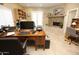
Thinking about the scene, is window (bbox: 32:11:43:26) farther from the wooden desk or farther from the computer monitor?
the wooden desk

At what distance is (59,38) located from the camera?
1997mm

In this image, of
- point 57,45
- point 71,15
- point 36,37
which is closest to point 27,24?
point 36,37

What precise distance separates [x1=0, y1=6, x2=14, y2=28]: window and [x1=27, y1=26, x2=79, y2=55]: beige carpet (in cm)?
74

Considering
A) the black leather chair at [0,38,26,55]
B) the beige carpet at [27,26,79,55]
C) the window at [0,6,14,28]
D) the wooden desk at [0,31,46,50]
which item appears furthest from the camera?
the wooden desk at [0,31,46,50]

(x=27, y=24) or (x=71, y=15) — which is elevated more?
(x=71, y=15)

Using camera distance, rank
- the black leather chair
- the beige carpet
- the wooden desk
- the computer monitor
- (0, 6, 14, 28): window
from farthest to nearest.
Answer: the wooden desk, the computer monitor, the beige carpet, the black leather chair, (0, 6, 14, 28): window

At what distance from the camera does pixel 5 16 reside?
1631 millimetres

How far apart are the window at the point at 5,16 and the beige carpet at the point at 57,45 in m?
0.74

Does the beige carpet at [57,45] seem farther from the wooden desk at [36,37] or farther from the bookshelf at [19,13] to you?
the bookshelf at [19,13]

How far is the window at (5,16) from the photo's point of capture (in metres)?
1.60

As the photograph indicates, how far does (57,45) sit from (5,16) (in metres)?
1.34

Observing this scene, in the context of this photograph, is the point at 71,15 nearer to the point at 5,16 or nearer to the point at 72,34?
the point at 72,34

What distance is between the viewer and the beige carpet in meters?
1.86

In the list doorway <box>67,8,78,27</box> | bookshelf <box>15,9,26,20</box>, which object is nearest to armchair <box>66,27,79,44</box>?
doorway <box>67,8,78,27</box>
